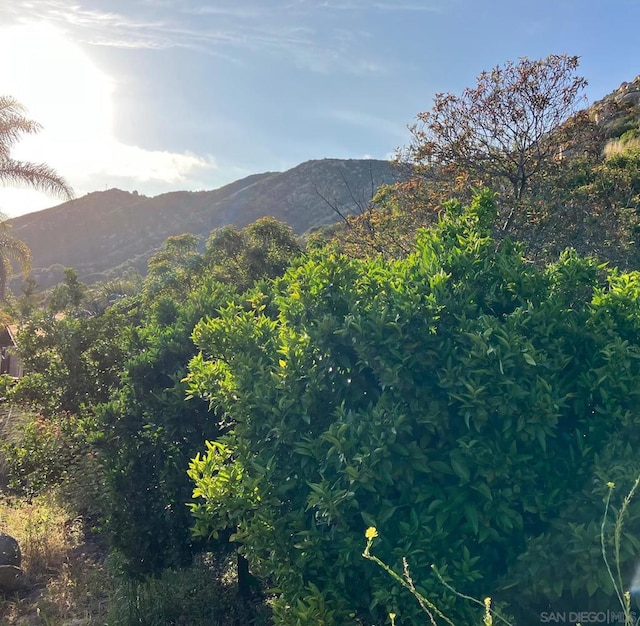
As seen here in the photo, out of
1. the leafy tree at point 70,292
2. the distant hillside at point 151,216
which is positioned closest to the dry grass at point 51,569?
the leafy tree at point 70,292

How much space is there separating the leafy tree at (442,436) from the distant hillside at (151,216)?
6405 centimetres

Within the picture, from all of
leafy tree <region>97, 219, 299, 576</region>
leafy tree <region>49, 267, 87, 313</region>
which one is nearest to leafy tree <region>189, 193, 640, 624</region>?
leafy tree <region>97, 219, 299, 576</region>

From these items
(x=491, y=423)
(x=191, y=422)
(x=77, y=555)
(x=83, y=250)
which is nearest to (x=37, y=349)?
(x=77, y=555)

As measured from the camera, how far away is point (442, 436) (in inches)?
94.3

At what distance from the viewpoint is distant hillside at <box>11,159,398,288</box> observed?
70750 mm

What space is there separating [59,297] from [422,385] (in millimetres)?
17579

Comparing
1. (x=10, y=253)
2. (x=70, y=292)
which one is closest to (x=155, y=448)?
(x=10, y=253)

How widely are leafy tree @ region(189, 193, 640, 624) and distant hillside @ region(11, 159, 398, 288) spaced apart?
6405 cm

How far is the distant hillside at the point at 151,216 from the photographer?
7075cm

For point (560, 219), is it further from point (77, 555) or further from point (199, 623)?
point (77, 555)

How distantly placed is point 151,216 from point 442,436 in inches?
3387

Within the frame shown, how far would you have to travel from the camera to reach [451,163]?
9.25 meters

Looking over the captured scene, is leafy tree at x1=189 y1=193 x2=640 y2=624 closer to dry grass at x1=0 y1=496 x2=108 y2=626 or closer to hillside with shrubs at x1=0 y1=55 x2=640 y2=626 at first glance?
hillside with shrubs at x1=0 y1=55 x2=640 y2=626

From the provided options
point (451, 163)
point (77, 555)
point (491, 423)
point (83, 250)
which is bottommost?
point (77, 555)
